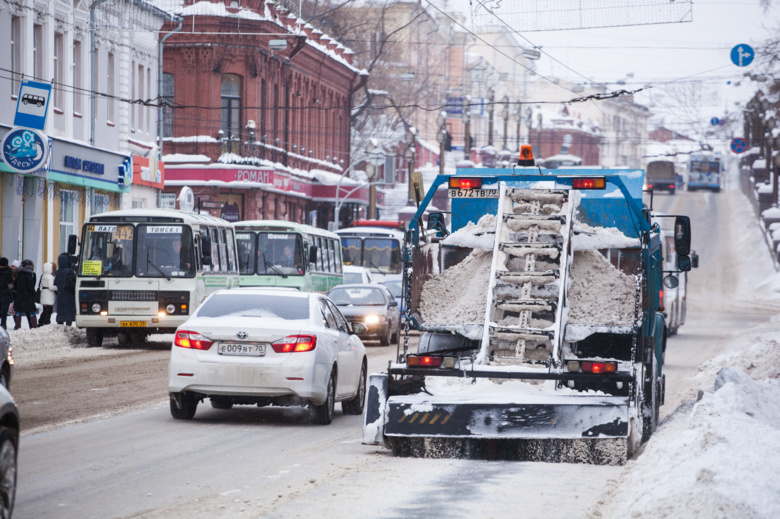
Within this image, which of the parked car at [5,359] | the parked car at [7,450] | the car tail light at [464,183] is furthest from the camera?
the car tail light at [464,183]

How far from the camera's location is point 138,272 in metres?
26.9

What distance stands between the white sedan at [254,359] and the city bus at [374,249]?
97.1 ft

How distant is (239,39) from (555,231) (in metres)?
44.4

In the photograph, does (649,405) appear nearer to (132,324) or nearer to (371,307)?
(132,324)

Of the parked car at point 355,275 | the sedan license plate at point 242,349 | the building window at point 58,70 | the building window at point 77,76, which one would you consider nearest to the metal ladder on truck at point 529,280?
the sedan license plate at point 242,349

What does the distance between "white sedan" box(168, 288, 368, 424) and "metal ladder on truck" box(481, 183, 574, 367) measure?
8.51 ft

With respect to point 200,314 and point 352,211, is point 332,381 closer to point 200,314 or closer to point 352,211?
point 200,314

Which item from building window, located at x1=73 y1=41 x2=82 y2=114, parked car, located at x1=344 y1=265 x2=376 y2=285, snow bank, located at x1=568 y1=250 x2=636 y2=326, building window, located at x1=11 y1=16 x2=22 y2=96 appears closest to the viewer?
snow bank, located at x1=568 y1=250 x2=636 y2=326

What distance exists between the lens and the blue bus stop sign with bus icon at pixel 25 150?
27.3 meters

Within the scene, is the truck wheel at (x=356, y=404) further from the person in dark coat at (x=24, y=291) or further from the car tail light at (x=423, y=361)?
the person in dark coat at (x=24, y=291)

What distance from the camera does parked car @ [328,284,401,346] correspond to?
29.3 metres

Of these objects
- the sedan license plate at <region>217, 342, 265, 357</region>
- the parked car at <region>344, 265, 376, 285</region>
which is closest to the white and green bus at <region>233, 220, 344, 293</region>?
the parked car at <region>344, 265, 376, 285</region>

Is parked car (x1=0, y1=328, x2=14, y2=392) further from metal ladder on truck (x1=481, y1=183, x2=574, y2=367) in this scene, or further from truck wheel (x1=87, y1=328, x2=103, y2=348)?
truck wheel (x1=87, y1=328, x2=103, y2=348)

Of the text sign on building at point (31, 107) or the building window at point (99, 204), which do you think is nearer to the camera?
the text sign on building at point (31, 107)
